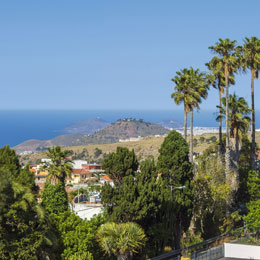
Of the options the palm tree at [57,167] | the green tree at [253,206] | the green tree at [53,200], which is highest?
the palm tree at [57,167]

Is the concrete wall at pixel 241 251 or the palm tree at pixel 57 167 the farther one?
the concrete wall at pixel 241 251

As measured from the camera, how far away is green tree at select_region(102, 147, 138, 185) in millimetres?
42281

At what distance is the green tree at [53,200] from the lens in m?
40.7

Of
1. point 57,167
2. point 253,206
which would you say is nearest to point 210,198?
point 253,206

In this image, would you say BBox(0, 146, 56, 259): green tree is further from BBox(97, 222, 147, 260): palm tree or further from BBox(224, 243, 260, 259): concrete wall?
→ BBox(224, 243, 260, 259): concrete wall

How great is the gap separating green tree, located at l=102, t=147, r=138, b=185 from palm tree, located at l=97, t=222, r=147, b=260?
21.2 feet

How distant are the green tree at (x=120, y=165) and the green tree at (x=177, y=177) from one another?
391cm

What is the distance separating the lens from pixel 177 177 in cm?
4634

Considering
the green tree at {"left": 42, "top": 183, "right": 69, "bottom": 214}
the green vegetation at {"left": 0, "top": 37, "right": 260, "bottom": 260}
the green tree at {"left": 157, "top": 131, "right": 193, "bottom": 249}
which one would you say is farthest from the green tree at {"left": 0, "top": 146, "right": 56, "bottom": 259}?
the green tree at {"left": 157, "top": 131, "right": 193, "bottom": 249}

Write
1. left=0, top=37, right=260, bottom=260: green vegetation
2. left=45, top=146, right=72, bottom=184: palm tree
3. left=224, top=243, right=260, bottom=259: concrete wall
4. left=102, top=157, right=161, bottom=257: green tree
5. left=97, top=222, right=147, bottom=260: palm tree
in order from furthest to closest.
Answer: left=224, top=243, right=260, bottom=259: concrete wall, left=45, top=146, right=72, bottom=184: palm tree, left=102, top=157, right=161, bottom=257: green tree, left=97, top=222, right=147, bottom=260: palm tree, left=0, top=37, right=260, bottom=260: green vegetation

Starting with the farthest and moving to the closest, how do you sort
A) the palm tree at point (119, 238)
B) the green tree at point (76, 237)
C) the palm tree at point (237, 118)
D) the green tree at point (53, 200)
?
the palm tree at point (237, 118) → the green tree at point (53, 200) → the palm tree at point (119, 238) → the green tree at point (76, 237)

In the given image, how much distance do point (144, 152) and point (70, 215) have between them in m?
152

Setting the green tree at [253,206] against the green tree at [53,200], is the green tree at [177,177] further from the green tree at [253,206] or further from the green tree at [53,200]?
the green tree at [53,200]

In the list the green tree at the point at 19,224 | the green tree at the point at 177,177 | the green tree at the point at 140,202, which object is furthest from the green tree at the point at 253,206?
the green tree at the point at 19,224
